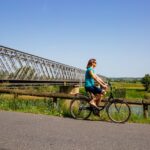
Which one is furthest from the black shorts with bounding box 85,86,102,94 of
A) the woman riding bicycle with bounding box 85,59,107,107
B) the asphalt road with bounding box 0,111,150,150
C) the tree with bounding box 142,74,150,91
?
the tree with bounding box 142,74,150,91

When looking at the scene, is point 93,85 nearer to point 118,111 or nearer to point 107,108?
point 107,108

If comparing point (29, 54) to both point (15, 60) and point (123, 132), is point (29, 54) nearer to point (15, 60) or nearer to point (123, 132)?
point (15, 60)

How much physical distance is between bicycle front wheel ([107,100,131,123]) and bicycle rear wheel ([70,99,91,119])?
699mm

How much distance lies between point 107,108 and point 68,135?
2.79 metres

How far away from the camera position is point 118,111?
31.4 feet

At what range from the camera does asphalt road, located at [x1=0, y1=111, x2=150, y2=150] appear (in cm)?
596

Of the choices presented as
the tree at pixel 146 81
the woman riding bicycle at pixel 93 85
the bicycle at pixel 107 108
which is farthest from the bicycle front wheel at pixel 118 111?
the tree at pixel 146 81

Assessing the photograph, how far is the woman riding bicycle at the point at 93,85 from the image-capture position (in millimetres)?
9578

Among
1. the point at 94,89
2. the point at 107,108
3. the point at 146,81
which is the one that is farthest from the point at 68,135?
the point at 146,81

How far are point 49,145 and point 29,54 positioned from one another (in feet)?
119

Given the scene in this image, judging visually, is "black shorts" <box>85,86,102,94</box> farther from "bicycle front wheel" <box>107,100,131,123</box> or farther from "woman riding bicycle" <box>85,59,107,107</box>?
"bicycle front wheel" <box>107,100,131,123</box>

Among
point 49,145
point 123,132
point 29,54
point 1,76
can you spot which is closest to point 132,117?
point 123,132

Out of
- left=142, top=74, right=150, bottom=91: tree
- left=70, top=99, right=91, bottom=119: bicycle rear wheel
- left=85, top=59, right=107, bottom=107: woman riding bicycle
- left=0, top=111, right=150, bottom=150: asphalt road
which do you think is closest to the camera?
left=0, top=111, right=150, bottom=150: asphalt road

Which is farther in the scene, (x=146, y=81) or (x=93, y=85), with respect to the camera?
(x=146, y=81)
